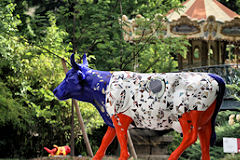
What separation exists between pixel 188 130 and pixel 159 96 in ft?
2.13

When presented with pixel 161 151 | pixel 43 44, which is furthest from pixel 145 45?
pixel 161 151

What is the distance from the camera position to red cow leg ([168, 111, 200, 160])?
5.11 m

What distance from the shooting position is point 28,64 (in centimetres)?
1449

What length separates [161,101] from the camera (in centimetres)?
534

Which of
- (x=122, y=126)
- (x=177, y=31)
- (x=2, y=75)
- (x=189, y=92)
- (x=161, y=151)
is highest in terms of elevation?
(x=177, y=31)

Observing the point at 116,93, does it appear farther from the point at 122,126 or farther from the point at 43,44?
the point at 43,44

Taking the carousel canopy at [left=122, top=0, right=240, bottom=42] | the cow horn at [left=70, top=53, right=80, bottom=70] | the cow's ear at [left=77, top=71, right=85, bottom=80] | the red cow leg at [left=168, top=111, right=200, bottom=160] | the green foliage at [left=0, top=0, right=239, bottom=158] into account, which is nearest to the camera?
the red cow leg at [left=168, top=111, right=200, bottom=160]

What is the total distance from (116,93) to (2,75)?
10370 mm

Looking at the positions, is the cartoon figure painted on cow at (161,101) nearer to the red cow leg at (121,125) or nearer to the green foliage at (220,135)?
the red cow leg at (121,125)

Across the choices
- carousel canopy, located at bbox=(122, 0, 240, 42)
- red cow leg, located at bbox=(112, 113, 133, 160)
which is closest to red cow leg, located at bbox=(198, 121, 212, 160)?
red cow leg, located at bbox=(112, 113, 133, 160)

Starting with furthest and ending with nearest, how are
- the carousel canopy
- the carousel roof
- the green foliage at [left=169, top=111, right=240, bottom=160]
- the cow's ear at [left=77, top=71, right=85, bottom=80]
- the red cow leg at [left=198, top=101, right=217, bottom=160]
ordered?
1. the carousel roof
2. the carousel canopy
3. the green foliage at [left=169, top=111, right=240, bottom=160]
4. the cow's ear at [left=77, top=71, right=85, bottom=80]
5. the red cow leg at [left=198, top=101, right=217, bottom=160]

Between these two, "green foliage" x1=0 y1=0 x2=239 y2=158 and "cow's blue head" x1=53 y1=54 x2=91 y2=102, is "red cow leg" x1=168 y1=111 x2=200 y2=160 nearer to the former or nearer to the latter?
"cow's blue head" x1=53 y1=54 x2=91 y2=102

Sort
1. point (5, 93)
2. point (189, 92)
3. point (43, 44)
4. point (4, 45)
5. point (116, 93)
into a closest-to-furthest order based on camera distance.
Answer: point (189, 92), point (116, 93), point (43, 44), point (4, 45), point (5, 93)

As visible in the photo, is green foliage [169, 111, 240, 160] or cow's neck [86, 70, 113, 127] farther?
green foliage [169, 111, 240, 160]
